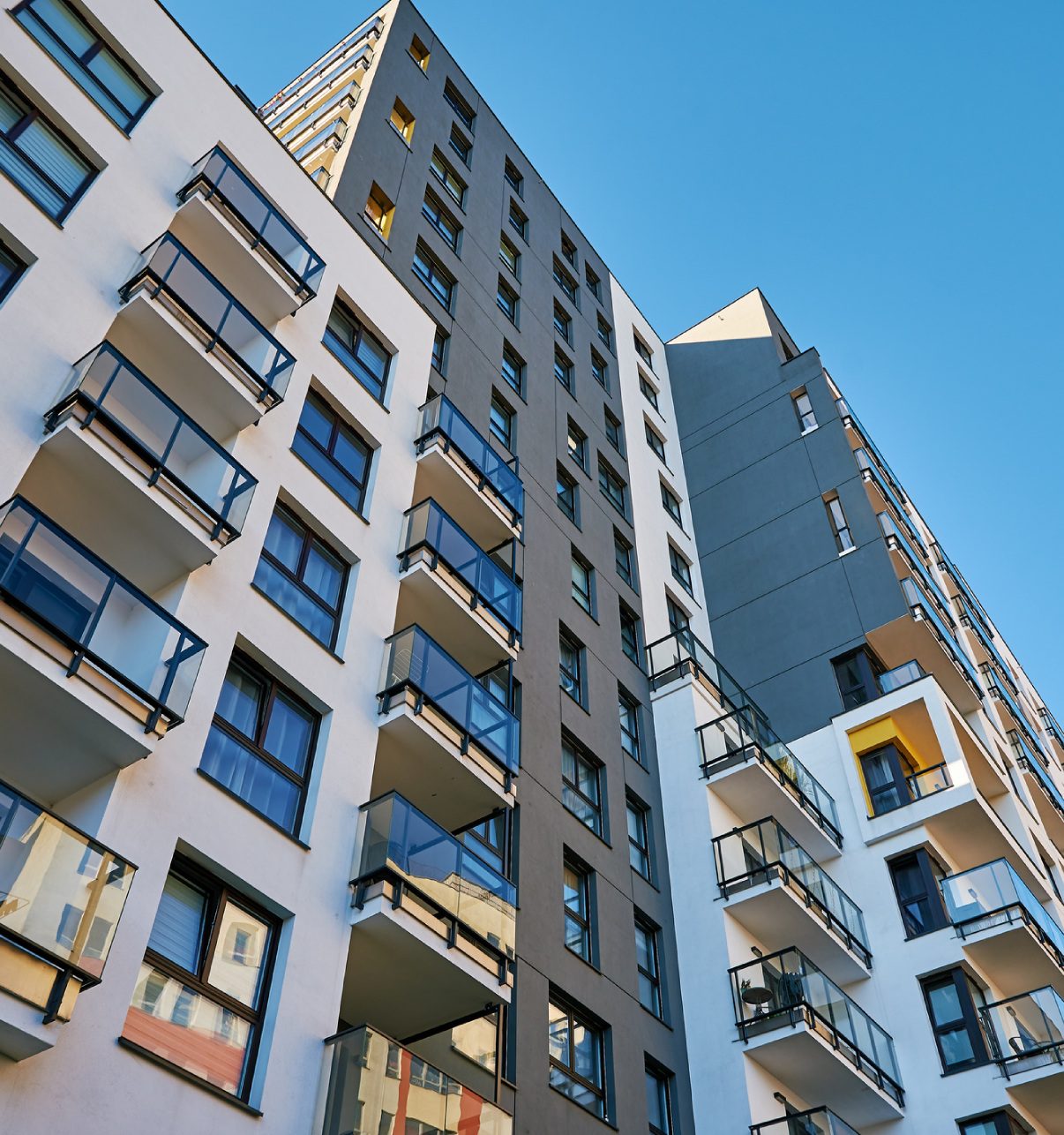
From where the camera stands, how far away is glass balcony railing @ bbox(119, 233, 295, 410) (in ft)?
50.6

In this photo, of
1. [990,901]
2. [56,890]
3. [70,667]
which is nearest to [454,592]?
[70,667]

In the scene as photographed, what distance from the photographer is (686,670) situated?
88.1 ft

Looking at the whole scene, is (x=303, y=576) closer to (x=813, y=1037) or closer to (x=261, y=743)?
(x=261, y=743)

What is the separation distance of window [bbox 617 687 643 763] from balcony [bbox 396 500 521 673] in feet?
20.4

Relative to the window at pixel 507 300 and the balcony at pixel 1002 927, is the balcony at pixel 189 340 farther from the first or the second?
the balcony at pixel 1002 927

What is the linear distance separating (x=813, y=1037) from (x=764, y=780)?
18.1 ft

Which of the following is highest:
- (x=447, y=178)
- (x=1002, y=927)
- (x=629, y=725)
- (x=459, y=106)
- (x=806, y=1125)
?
(x=459, y=106)

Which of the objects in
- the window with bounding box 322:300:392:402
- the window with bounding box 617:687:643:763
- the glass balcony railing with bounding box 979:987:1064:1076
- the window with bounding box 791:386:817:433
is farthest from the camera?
the window with bounding box 791:386:817:433

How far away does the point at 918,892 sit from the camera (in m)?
24.7

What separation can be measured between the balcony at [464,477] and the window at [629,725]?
19.0ft

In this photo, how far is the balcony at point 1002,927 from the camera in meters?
23.1

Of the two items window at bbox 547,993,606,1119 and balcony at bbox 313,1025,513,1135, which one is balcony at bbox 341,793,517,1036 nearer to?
balcony at bbox 313,1025,513,1135

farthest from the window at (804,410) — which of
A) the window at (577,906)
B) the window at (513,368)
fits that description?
the window at (577,906)

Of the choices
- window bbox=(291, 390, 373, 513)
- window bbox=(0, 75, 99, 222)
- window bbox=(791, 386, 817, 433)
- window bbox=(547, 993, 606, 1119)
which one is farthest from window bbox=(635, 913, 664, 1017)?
window bbox=(791, 386, 817, 433)
